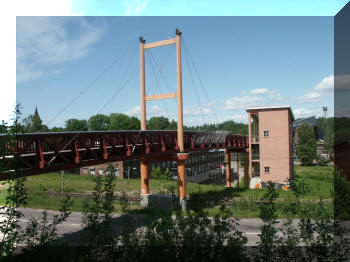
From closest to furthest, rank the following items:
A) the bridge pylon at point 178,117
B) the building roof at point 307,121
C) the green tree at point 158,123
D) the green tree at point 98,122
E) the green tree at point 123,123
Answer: the bridge pylon at point 178,117
the building roof at point 307,121
the green tree at point 123,123
the green tree at point 98,122
the green tree at point 158,123

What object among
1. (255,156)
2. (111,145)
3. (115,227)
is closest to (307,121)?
(255,156)

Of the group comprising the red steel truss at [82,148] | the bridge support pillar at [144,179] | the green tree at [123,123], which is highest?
the green tree at [123,123]

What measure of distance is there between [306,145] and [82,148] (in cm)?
4682

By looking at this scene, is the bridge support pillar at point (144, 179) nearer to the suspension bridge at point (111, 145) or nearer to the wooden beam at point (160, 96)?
the suspension bridge at point (111, 145)

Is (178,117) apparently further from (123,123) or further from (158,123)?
(158,123)

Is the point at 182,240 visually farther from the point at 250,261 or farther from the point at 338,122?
the point at 338,122

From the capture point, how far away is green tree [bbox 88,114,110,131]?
6888cm

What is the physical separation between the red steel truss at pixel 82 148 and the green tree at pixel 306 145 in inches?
1426

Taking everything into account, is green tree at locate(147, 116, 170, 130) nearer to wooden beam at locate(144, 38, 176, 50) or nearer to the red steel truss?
wooden beam at locate(144, 38, 176, 50)

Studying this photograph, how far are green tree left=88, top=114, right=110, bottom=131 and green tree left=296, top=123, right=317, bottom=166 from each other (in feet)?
148

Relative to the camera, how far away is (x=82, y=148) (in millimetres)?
10375

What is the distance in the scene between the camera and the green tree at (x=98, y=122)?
226 ft

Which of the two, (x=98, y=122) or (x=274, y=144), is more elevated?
(x=98, y=122)

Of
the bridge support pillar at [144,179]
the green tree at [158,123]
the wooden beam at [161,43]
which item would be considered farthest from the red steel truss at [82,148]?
the green tree at [158,123]
